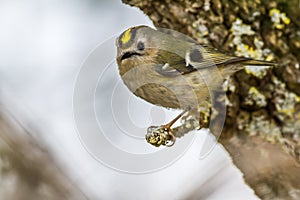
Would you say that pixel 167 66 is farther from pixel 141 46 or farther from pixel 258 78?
pixel 258 78

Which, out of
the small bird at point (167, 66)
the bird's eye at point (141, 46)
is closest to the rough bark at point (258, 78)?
the small bird at point (167, 66)

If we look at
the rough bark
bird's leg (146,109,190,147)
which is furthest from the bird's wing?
the rough bark

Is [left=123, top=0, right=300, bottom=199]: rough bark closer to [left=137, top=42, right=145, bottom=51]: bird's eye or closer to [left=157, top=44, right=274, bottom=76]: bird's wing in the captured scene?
[left=157, top=44, right=274, bottom=76]: bird's wing

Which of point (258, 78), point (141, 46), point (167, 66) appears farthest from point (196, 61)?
point (258, 78)

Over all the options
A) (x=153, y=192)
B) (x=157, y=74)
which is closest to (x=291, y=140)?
(x=153, y=192)

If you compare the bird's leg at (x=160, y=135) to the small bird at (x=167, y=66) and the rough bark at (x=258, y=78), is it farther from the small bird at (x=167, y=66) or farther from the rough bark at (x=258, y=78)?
the rough bark at (x=258, y=78)

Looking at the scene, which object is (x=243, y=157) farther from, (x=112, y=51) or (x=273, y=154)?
(x=112, y=51)
